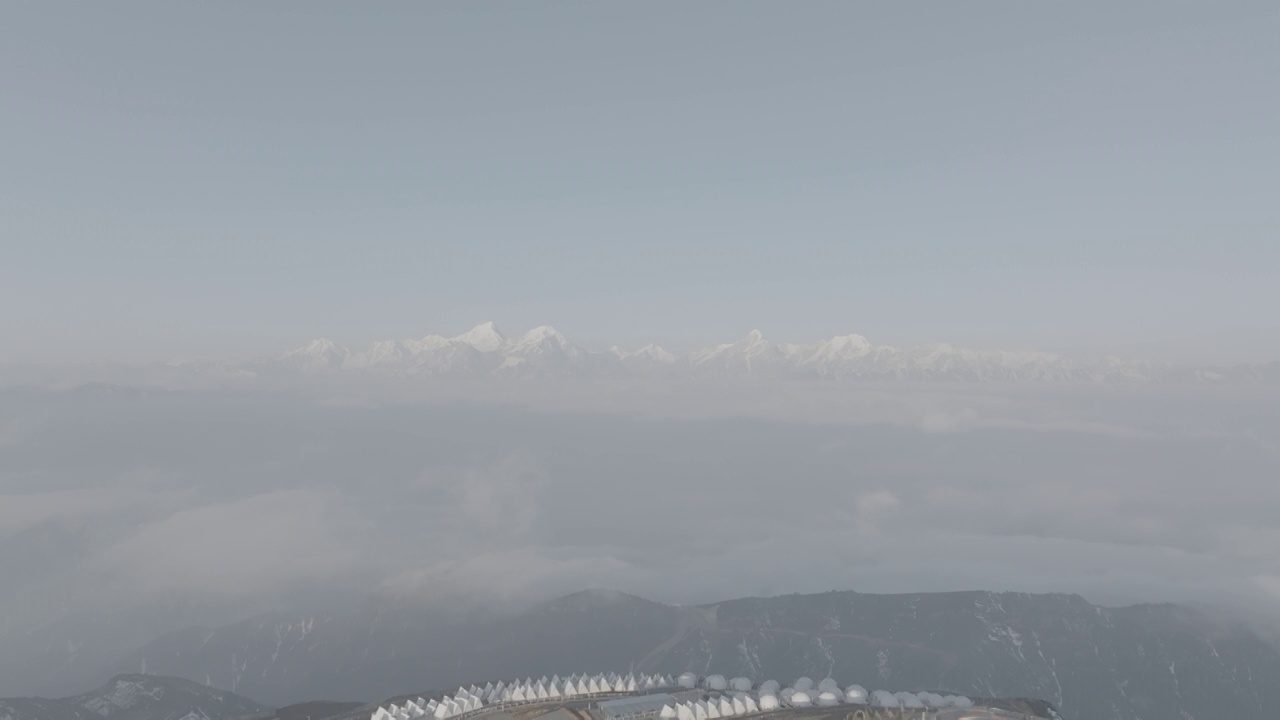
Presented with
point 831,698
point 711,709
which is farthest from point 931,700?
point 711,709

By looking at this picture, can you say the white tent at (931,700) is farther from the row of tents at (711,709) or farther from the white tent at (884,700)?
the row of tents at (711,709)

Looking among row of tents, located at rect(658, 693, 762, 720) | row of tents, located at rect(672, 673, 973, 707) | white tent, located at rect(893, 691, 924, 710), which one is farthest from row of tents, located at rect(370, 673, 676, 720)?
white tent, located at rect(893, 691, 924, 710)

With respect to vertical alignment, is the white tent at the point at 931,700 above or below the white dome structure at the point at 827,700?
below

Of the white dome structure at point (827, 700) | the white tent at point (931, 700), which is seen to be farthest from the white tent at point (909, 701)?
the white dome structure at point (827, 700)

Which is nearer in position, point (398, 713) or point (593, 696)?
point (398, 713)

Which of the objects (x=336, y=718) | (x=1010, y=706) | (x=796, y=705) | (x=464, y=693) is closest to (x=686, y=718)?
(x=796, y=705)

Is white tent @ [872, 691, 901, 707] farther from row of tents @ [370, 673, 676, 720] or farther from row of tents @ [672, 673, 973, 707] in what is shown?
row of tents @ [370, 673, 676, 720]

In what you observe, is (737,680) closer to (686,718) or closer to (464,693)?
(686,718)
